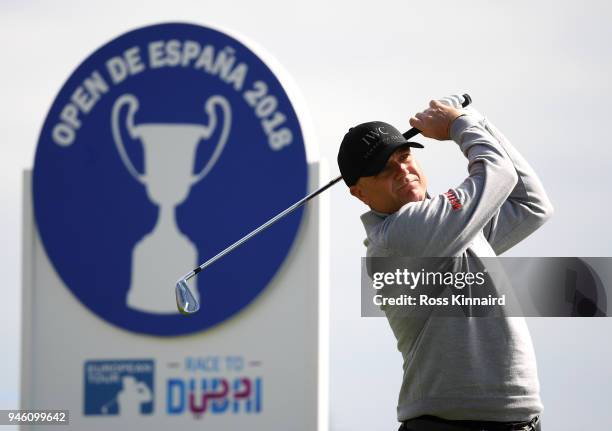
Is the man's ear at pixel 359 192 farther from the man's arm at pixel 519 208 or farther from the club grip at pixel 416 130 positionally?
the man's arm at pixel 519 208

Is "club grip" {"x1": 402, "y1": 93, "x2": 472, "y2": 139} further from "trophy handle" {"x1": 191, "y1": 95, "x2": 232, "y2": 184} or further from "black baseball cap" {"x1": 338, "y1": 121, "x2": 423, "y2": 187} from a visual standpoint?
"trophy handle" {"x1": 191, "y1": 95, "x2": 232, "y2": 184}

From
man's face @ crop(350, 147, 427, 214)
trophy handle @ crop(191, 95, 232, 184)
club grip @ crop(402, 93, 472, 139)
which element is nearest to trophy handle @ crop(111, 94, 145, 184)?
trophy handle @ crop(191, 95, 232, 184)

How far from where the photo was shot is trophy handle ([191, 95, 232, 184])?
8086 millimetres

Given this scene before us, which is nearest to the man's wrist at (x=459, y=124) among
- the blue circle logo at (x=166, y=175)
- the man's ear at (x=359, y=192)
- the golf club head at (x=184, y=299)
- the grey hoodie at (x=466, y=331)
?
the grey hoodie at (x=466, y=331)

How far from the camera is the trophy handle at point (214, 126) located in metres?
8.09

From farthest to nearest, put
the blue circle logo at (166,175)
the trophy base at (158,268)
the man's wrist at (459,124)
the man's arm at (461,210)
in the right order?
the trophy base at (158,268) → the blue circle logo at (166,175) → the man's wrist at (459,124) → the man's arm at (461,210)

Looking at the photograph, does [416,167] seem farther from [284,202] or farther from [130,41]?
[130,41]

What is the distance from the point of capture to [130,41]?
8266 mm

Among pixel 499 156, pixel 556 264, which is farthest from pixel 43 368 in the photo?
pixel 499 156

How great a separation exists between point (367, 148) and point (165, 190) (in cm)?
477

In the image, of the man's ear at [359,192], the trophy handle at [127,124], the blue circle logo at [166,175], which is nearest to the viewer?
the man's ear at [359,192]

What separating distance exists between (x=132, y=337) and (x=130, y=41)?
1987 millimetres

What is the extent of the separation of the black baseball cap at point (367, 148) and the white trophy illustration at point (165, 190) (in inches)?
180

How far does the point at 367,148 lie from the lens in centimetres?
350
